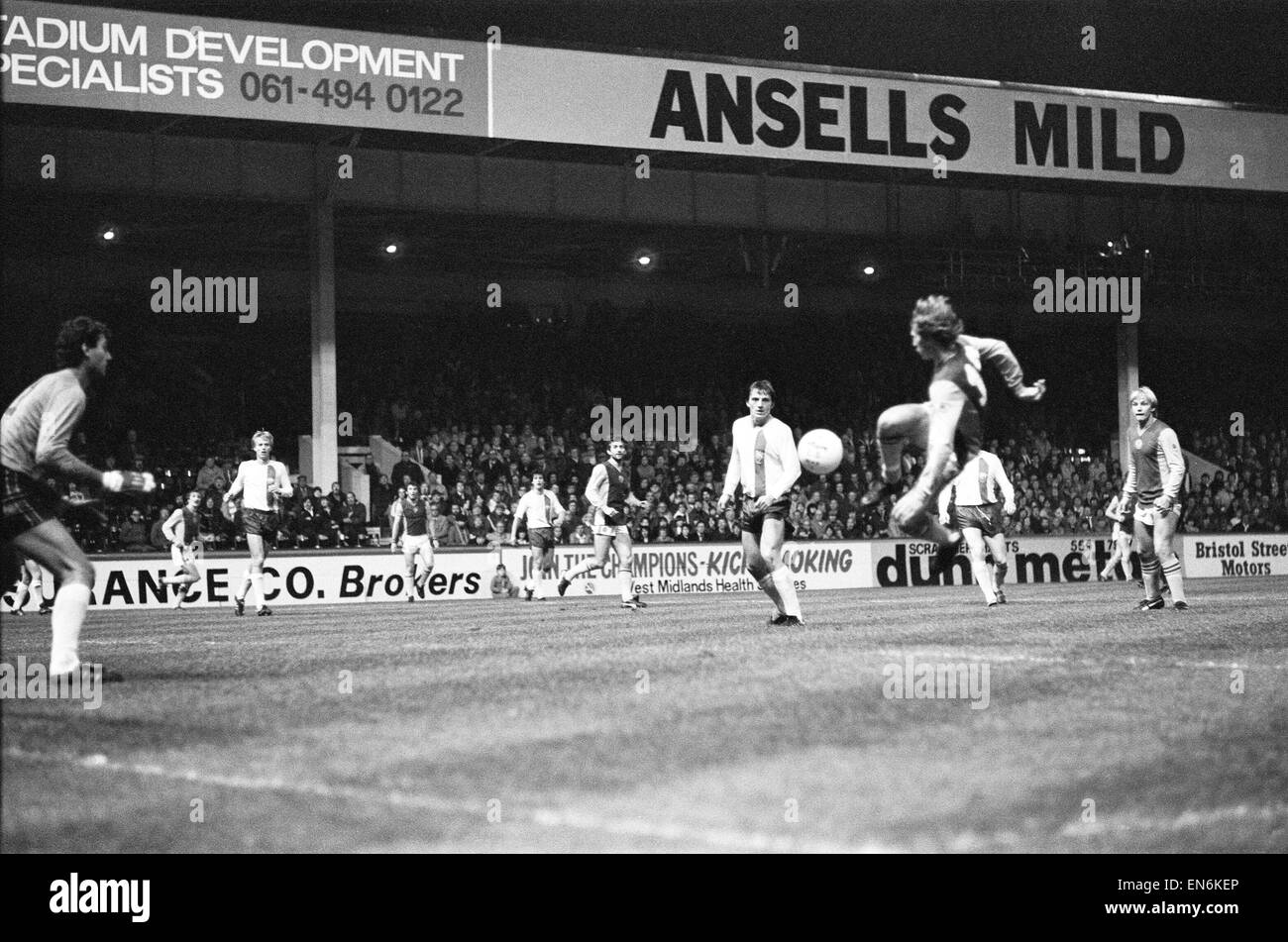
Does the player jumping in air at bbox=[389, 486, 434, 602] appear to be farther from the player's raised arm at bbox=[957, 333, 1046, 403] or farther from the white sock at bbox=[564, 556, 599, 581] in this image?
the player's raised arm at bbox=[957, 333, 1046, 403]

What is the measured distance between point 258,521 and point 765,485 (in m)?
10.1

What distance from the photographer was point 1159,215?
42.0 meters

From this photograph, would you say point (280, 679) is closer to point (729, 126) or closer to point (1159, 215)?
point (729, 126)

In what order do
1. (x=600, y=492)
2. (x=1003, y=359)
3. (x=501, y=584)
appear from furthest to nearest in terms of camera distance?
1. (x=501, y=584)
2. (x=600, y=492)
3. (x=1003, y=359)

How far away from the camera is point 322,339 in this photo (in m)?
33.1

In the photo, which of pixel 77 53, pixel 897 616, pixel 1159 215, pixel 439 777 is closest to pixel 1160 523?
pixel 897 616

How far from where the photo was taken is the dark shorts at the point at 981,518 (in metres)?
21.0

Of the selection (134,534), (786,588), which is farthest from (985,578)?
(134,534)
